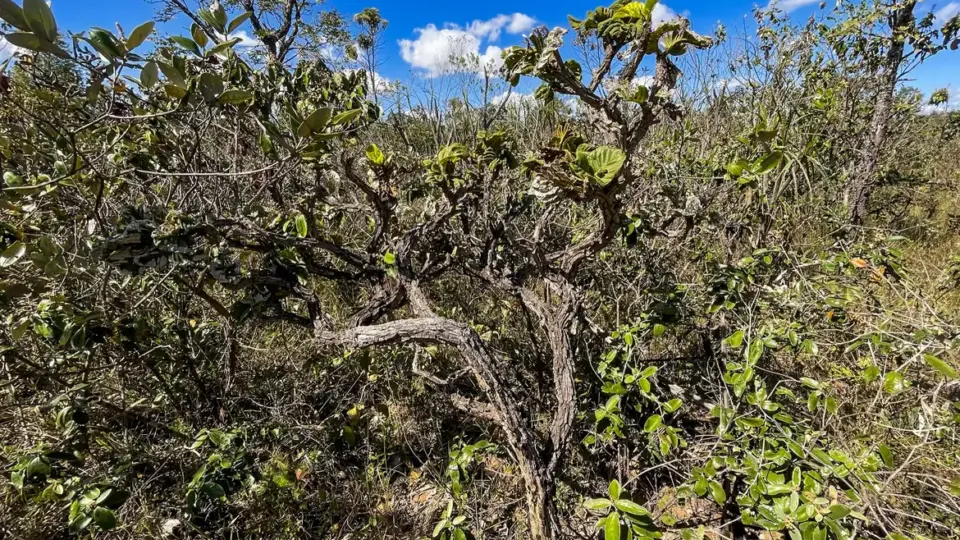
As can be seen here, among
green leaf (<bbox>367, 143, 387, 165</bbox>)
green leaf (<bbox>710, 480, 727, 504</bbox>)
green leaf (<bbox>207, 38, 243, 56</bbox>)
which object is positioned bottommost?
green leaf (<bbox>710, 480, 727, 504</bbox>)

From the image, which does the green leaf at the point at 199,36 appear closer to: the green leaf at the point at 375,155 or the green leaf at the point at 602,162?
the green leaf at the point at 375,155

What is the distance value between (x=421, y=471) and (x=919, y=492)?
187 cm

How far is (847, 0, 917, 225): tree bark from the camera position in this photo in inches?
135

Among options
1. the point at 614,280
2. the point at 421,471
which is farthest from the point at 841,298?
the point at 421,471

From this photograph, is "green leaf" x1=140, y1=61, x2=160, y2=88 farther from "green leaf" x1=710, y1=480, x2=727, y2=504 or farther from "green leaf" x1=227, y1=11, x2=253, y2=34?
"green leaf" x1=710, y1=480, x2=727, y2=504

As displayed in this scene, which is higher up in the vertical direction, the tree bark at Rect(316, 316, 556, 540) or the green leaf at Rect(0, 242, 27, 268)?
the green leaf at Rect(0, 242, 27, 268)

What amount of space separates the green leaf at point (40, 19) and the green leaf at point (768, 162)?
1.54 metres

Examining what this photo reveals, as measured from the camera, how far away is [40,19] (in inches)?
27.9

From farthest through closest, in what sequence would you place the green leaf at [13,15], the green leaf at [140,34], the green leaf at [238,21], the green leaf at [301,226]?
the green leaf at [301,226] < the green leaf at [238,21] < the green leaf at [140,34] < the green leaf at [13,15]

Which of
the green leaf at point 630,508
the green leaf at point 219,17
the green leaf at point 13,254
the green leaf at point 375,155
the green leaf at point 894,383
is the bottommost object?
the green leaf at point 630,508

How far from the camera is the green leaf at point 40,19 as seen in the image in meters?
0.68

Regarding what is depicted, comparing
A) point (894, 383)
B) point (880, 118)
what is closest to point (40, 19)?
point (894, 383)

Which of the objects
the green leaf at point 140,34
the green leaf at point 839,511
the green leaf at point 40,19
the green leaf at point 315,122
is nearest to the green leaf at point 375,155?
the green leaf at point 315,122

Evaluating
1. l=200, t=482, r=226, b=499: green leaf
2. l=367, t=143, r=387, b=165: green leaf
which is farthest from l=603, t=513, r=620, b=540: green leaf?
A: l=367, t=143, r=387, b=165: green leaf
